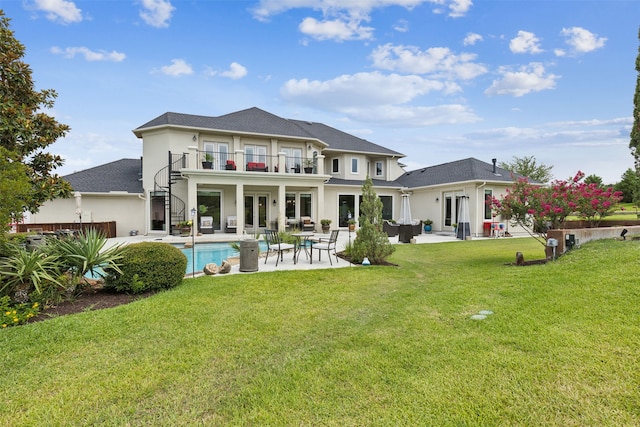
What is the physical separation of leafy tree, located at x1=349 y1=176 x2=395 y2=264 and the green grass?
348 centimetres

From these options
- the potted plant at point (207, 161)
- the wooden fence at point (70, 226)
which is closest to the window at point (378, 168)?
the potted plant at point (207, 161)

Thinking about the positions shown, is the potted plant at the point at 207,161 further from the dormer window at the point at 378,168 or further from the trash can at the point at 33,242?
the dormer window at the point at 378,168

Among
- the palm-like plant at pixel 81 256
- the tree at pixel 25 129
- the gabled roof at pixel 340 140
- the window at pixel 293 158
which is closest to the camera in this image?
the palm-like plant at pixel 81 256

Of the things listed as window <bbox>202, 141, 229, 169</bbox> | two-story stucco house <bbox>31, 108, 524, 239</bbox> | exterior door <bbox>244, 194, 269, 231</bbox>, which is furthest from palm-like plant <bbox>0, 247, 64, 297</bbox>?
exterior door <bbox>244, 194, 269, 231</bbox>

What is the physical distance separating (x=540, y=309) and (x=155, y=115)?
22.5 meters

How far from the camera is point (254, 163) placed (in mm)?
18672

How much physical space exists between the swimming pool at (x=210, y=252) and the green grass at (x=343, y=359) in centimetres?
561

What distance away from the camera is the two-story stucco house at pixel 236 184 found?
18.0 metres

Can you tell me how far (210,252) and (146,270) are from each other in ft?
24.4

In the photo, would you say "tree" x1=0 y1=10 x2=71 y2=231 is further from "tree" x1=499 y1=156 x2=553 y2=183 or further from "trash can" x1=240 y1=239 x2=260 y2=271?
"tree" x1=499 y1=156 x2=553 y2=183

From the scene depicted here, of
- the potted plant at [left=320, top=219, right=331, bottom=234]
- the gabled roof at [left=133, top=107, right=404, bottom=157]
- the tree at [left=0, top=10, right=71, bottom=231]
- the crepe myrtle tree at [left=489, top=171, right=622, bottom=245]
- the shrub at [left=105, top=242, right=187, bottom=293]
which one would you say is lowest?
the shrub at [left=105, top=242, right=187, bottom=293]

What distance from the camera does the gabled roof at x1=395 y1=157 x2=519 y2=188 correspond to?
19359 millimetres

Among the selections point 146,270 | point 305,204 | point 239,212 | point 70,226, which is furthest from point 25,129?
point 305,204

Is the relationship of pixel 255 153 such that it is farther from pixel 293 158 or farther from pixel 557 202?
pixel 557 202
